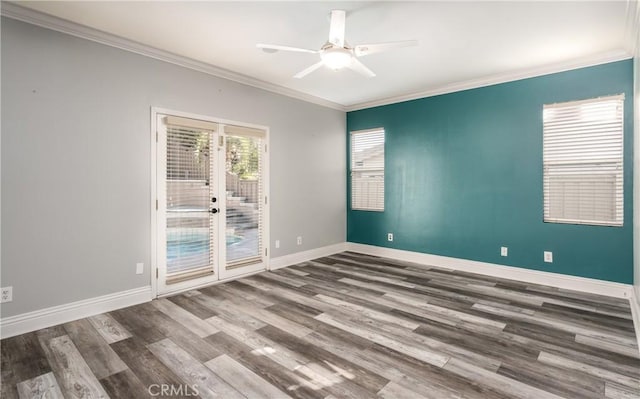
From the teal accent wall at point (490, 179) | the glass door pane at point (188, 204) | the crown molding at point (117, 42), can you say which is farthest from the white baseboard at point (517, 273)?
the crown molding at point (117, 42)

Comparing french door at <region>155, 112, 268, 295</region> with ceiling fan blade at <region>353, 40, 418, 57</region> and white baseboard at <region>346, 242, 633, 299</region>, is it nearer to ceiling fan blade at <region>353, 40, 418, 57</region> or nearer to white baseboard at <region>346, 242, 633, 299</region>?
ceiling fan blade at <region>353, 40, 418, 57</region>

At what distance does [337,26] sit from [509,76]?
9.45ft

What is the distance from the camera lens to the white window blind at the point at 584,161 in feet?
12.0

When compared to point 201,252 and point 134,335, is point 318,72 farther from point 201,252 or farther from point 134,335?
point 134,335

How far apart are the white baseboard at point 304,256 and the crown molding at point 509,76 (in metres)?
2.70

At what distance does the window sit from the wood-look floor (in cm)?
232

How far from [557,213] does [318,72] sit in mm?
3555

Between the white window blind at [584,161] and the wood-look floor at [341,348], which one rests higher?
the white window blind at [584,161]

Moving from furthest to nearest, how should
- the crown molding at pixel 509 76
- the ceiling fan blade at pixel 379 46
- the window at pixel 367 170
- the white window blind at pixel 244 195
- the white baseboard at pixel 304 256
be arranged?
1. the window at pixel 367 170
2. the white baseboard at pixel 304 256
3. the white window blind at pixel 244 195
4. the crown molding at pixel 509 76
5. the ceiling fan blade at pixel 379 46

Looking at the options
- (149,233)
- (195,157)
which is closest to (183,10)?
(195,157)

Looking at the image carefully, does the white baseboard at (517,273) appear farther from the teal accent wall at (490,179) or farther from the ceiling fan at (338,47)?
the ceiling fan at (338,47)

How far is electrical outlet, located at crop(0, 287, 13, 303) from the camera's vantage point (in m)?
2.65

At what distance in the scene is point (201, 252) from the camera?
4.01 meters

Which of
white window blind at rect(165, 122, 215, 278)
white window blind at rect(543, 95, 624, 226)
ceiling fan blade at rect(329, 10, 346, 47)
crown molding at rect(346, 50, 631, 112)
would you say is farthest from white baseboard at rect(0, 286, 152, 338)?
white window blind at rect(543, 95, 624, 226)
